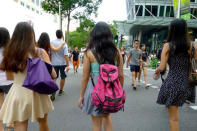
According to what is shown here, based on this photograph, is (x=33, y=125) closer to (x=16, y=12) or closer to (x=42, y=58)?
(x=42, y=58)

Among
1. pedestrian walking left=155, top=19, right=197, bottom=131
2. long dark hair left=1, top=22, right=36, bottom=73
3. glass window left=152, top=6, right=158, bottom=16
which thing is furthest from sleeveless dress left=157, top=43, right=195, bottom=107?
glass window left=152, top=6, right=158, bottom=16

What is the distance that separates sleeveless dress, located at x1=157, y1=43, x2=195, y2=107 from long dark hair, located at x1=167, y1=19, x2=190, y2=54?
83mm

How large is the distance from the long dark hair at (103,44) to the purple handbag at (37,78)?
63cm

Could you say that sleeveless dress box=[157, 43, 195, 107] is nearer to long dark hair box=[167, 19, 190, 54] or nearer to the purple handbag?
long dark hair box=[167, 19, 190, 54]

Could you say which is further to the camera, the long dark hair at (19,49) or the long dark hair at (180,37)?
the long dark hair at (180,37)

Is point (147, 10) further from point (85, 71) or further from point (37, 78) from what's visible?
point (37, 78)

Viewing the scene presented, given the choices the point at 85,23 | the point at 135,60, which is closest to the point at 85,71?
the point at 135,60

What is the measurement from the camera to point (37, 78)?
2008mm

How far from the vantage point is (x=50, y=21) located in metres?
11.3

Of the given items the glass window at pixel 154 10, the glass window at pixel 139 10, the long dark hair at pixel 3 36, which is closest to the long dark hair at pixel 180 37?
the long dark hair at pixel 3 36

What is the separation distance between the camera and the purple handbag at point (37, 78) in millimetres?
2000

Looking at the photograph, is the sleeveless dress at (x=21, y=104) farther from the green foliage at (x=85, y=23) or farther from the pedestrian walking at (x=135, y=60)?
the green foliage at (x=85, y=23)

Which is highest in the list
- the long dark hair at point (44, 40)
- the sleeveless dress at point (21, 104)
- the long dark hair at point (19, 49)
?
the long dark hair at point (44, 40)

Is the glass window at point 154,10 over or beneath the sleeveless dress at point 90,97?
over
